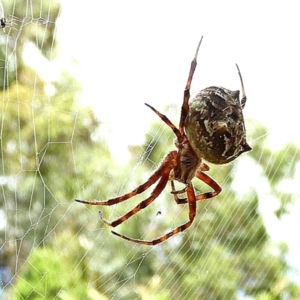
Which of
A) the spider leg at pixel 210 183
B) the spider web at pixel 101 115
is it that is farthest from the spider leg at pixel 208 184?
the spider web at pixel 101 115

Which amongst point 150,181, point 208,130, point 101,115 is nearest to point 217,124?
point 208,130

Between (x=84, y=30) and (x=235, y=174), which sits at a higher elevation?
(x=84, y=30)

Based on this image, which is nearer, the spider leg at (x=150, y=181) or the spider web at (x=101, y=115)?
the spider leg at (x=150, y=181)

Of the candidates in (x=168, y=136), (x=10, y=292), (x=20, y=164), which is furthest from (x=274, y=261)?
(x=10, y=292)

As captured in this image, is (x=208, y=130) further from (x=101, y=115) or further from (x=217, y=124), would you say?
(x=101, y=115)

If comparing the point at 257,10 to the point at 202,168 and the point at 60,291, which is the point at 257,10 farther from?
the point at 60,291

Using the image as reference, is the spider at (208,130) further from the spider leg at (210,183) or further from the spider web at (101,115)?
the spider web at (101,115)
